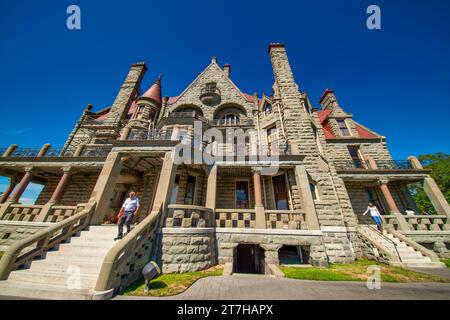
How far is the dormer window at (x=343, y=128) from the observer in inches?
683

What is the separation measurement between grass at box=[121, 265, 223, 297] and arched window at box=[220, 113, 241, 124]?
1316cm

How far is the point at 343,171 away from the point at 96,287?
16.4 meters

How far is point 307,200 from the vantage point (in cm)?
930

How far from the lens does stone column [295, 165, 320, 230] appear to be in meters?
8.74

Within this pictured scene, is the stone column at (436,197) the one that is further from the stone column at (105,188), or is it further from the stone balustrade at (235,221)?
the stone column at (105,188)

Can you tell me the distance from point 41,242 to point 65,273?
221 centimetres

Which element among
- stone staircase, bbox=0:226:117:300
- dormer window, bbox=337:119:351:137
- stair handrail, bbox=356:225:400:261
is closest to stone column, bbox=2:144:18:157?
stone staircase, bbox=0:226:117:300

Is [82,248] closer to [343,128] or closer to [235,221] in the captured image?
[235,221]

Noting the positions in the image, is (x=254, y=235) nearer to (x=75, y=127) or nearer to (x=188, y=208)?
(x=188, y=208)

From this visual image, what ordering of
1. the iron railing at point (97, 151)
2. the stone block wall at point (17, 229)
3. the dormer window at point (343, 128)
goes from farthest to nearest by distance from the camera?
the dormer window at point (343, 128), the iron railing at point (97, 151), the stone block wall at point (17, 229)

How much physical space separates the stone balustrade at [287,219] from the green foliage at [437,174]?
90.7 feet

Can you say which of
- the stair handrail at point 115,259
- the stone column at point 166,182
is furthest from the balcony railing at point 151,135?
the stair handrail at point 115,259

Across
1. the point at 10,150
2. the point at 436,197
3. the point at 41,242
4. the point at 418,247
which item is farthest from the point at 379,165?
the point at 10,150
